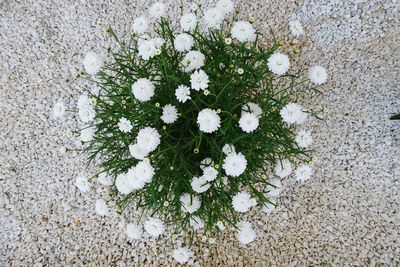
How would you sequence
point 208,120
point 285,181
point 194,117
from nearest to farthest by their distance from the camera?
point 208,120 < point 194,117 < point 285,181

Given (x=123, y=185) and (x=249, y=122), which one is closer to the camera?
(x=249, y=122)

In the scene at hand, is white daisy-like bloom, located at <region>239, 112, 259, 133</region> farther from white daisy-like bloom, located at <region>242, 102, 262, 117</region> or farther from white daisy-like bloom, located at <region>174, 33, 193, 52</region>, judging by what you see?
white daisy-like bloom, located at <region>174, 33, 193, 52</region>

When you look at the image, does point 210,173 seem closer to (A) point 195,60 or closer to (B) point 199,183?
(B) point 199,183

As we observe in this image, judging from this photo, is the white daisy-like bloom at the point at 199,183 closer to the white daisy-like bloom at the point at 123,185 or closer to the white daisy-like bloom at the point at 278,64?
the white daisy-like bloom at the point at 123,185

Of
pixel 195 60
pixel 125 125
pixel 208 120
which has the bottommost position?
pixel 208 120

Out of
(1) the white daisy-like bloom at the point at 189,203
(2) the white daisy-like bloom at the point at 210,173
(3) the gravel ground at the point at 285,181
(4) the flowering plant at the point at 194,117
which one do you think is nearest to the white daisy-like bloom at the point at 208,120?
(4) the flowering plant at the point at 194,117

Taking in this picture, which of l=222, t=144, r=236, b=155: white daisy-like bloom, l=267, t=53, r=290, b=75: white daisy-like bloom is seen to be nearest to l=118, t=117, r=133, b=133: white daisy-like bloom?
l=222, t=144, r=236, b=155: white daisy-like bloom

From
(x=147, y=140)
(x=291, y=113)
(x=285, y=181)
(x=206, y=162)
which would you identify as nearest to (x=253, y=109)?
(x=291, y=113)

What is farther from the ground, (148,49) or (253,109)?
(148,49)
